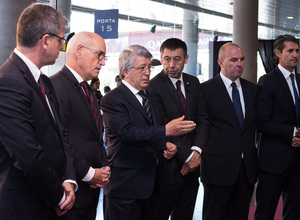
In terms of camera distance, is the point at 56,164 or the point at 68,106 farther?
the point at 68,106

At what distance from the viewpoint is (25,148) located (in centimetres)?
195

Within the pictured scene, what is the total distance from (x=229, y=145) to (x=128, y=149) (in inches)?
40.7

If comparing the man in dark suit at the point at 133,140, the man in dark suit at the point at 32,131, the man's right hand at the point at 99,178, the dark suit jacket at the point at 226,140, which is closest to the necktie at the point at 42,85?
the man in dark suit at the point at 32,131

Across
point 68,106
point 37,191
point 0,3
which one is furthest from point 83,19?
point 37,191

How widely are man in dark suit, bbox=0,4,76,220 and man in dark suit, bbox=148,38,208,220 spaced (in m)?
1.43

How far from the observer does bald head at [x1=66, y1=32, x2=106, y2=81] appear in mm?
2873

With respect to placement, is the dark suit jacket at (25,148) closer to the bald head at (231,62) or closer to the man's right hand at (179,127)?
the man's right hand at (179,127)

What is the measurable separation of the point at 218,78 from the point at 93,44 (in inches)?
60.1

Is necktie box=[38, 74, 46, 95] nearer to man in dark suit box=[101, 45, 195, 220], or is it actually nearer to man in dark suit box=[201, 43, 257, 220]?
man in dark suit box=[101, 45, 195, 220]

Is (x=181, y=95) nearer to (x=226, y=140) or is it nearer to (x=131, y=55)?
(x=226, y=140)

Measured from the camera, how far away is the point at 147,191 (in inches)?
128

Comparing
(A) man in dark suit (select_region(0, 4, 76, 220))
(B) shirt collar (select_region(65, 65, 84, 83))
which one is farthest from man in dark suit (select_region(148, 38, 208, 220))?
(A) man in dark suit (select_region(0, 4, 76, 220))

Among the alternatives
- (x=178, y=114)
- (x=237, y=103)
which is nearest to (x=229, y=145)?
(x=237, y=103)

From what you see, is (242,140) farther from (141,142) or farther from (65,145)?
(65,145)
